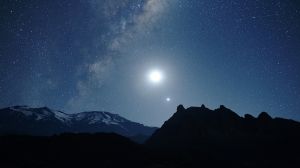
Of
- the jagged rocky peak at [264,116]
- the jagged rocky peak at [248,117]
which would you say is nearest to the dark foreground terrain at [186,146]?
the jagged rocky peak at [248,117]

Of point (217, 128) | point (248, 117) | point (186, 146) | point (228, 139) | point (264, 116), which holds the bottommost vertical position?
point (186, 146)

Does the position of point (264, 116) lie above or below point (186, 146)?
above

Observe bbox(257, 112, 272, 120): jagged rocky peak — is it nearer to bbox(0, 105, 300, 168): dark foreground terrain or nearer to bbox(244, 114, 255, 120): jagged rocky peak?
bbox(0, 105, 300, 168): dark foreground terrain

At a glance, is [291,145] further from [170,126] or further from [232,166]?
[170,126]

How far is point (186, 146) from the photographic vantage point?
106 m

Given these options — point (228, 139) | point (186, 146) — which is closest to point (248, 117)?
point (228, 139)

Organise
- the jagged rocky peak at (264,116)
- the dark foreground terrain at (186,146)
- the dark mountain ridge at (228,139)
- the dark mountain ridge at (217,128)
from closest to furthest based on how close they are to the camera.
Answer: the dark foreground terrain at (186,146) → the dark mountain ridge at (228,139) → the dark mountain ridge at (217,128) → the jagged rocky peak at (264,116)

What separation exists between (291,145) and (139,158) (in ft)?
222

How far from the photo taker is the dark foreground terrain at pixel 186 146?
64.4 metres

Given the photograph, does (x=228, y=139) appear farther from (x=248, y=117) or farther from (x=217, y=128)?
(x=248, y=117)

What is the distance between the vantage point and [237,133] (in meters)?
123

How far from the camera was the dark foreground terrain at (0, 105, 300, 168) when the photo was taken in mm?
64375

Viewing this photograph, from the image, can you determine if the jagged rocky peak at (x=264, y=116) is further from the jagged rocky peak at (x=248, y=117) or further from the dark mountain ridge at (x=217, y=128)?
the jagged rocky peak at (x=248, y=117)

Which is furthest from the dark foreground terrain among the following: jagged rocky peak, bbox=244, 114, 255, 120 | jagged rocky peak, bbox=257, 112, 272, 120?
jagged rocky peak, bbox=257, 112, 272, 120
